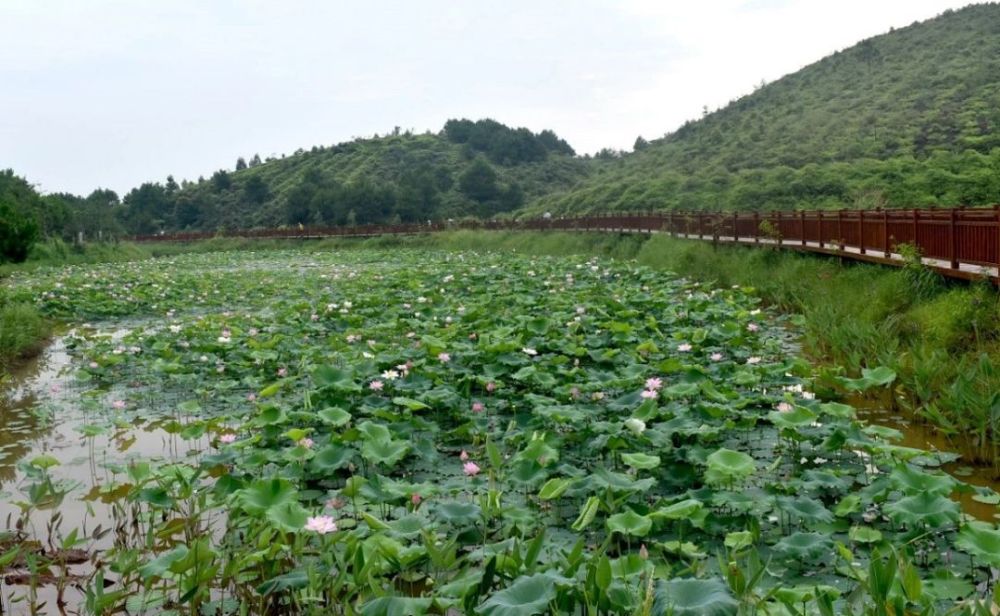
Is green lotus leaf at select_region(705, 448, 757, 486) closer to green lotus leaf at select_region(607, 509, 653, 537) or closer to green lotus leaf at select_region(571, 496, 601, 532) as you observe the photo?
green lotus leaf at select_region(607, 509, 653, 537)

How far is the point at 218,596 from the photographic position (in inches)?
115

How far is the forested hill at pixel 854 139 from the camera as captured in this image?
24.2 metres

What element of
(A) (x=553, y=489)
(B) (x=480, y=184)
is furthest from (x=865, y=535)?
(B) (x=480, y=184)

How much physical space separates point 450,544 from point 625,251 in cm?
1976

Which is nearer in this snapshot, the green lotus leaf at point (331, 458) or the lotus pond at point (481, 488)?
the lotus pond at point (481, 488)

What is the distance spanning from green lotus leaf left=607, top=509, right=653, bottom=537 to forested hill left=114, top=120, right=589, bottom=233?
168 ft

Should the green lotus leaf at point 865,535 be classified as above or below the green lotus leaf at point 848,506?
below

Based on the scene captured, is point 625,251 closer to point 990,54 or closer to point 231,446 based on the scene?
point 231,446

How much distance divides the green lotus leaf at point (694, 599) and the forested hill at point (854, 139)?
64.0 feet

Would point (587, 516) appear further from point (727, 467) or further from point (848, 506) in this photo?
point (848, 506)

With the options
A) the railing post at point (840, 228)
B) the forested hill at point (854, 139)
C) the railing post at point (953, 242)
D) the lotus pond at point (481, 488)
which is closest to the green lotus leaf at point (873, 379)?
the lotus pond at point (481, 488)

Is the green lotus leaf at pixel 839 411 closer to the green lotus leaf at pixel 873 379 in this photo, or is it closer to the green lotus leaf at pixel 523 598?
the green lotus leaf at pixel 873 379

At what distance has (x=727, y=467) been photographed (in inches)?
127

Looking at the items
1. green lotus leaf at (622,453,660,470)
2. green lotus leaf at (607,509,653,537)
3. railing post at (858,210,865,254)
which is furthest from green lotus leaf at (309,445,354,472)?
railing post at (858,210,865,254)
